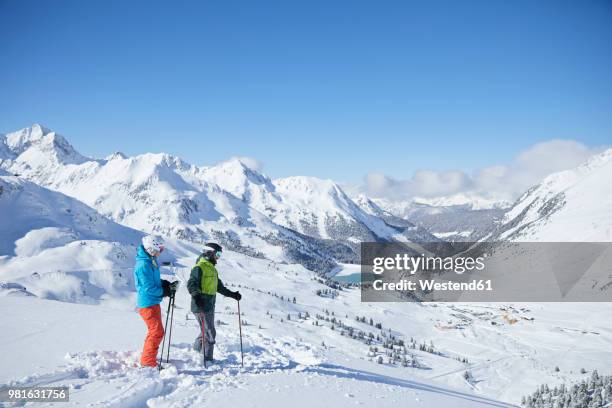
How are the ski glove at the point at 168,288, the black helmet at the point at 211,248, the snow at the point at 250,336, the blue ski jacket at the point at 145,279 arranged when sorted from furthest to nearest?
the black helmet at the point at 211,248 → the ski glove at the point at 168,288 → the blue ski jacket at the point at 145,279 → the snow at the point at 250,336

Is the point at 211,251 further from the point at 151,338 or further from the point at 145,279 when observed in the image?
the point at 151,338

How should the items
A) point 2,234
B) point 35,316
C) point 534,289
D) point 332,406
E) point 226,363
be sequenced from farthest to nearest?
1. point 534,289
2. point 2,234
3. point 35,316
4. point 226,363
5. point 332,406

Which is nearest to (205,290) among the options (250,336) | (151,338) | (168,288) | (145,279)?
(168,288)

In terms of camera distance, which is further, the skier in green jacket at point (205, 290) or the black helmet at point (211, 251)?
the black helmet at point (211, 251)

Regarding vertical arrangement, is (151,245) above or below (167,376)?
above

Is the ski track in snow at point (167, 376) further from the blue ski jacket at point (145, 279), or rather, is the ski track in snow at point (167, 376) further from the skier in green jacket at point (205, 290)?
the blue ski jacket at point (145, 279)

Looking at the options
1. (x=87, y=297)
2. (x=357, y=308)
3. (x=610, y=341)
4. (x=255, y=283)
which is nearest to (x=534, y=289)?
(x=610, y=341)

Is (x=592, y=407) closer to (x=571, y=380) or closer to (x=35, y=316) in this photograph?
(x=571, y=380)

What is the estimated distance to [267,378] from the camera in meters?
11.0

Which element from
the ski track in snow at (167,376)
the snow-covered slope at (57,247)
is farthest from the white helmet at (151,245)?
the snow-covered slope at (57,247)

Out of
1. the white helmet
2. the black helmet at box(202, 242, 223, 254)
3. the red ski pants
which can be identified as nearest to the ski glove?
the red ski pants

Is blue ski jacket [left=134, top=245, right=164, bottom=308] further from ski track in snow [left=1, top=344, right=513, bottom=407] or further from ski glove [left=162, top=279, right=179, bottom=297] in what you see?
ski track in snow [left=1, top=344, right=513, bottom=407]

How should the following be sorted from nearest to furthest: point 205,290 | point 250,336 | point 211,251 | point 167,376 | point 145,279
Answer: point 167,376 → point 145,279 → point 205,290 → point 211,251 → point 250,336

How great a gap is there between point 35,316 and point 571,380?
8594 centimetres
